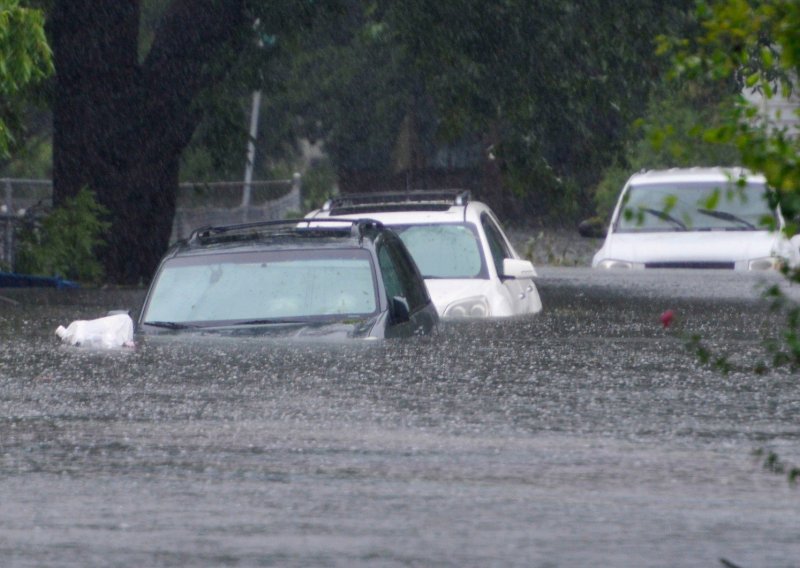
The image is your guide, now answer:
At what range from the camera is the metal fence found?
23.2 m

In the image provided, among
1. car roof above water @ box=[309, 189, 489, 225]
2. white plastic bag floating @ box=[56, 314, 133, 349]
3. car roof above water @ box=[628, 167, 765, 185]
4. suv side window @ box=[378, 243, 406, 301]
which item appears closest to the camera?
white plastic bag floating @ box=[56, 314, 133, 349]

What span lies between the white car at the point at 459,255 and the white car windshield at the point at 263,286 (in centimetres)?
268

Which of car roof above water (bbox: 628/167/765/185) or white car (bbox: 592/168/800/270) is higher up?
car roof above water (bbox: 628/167/765/185)

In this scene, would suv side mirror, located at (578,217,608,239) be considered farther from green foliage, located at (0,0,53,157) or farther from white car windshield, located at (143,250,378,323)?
white car windshield, located at (143,250,378,323)

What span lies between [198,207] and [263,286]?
27320mm

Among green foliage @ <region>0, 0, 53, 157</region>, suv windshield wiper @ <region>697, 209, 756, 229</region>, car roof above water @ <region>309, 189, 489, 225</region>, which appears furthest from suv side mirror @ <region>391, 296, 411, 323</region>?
suv windshield wiper @ <region>697, 209, 756, 229</region>

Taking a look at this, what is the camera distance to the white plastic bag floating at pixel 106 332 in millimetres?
11109

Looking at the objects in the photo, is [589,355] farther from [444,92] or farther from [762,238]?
[444,92]

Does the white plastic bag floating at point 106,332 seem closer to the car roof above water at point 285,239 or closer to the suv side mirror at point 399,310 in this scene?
the car roof above water at point 285,239

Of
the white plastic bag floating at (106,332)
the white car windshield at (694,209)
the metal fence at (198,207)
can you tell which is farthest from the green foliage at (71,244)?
the white plastic bag floating at (106,332)

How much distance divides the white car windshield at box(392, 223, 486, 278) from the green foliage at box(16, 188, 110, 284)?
23.1ft

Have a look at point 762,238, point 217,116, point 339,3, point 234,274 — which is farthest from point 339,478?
point 217,116

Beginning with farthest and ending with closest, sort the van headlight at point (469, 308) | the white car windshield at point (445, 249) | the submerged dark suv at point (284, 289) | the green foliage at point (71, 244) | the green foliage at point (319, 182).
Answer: the green foliage at point (319, 182) < the green foliage at point (71, 244) < the white car windshield at point (445, 249) < the van headlight at point (469, 308) < the submerged dark suv at point (284, 289)

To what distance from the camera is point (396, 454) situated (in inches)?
314
